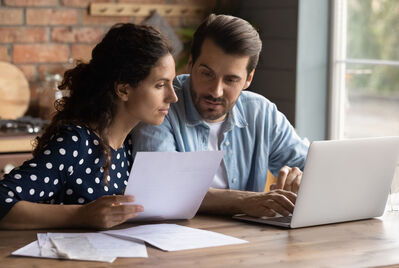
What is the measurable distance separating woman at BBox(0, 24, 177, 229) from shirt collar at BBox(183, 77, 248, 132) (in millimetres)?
304

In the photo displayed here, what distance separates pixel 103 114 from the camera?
2.09 metres

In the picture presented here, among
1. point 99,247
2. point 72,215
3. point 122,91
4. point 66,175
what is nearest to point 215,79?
point 122,91

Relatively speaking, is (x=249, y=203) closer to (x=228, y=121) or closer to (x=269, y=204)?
(x=269, y=204)

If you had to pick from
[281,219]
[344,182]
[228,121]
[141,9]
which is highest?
[141,9]

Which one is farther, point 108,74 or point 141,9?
point 141,9

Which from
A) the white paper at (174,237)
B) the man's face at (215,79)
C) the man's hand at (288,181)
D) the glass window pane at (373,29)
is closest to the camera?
the white paper at (174,237)

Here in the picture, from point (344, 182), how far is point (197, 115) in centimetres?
62

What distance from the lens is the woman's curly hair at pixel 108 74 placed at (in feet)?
6.83

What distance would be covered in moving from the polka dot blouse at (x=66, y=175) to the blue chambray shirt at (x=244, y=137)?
260 millimetres

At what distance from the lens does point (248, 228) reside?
77.4 inches

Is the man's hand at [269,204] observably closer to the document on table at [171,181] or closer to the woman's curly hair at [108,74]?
the document on table at [171,181]

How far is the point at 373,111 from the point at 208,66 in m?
1.63

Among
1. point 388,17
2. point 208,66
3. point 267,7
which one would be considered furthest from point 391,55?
point 208,66

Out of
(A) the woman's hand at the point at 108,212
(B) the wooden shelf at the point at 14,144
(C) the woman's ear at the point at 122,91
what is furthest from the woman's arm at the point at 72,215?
(B) the wooden shelf at the point at 14,144
